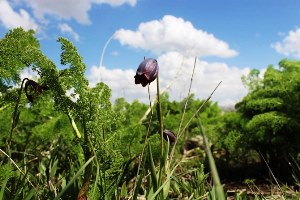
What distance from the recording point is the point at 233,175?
6.03 metres

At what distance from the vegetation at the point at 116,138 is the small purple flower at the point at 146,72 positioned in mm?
114

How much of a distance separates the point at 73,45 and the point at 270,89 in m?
4.16

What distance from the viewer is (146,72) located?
1666 mm

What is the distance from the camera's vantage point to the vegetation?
1846 millimetres

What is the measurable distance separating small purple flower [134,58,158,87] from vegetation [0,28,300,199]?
0.11 m

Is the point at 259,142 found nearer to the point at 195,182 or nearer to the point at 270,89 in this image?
the point at 270,89

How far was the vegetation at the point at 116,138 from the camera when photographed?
1846mm

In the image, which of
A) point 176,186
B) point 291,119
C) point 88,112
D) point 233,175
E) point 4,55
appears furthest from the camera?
point 233,175

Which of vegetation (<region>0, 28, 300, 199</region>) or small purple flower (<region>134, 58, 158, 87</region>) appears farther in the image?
vegetation (<region>0, 28, 300, 199</region>)

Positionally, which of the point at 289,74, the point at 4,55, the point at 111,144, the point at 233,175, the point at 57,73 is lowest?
the point at 233,175

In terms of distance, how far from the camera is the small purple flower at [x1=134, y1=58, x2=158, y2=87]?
5.48 feet

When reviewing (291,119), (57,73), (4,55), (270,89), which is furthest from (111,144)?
(270,89)

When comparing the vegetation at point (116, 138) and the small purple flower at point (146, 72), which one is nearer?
the small purple flower at point (146, 72)

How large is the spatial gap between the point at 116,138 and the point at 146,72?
47 cm
